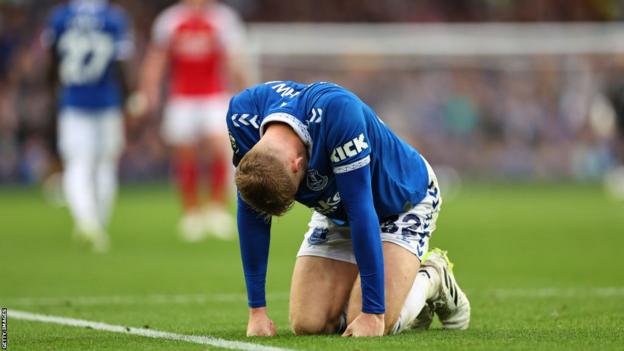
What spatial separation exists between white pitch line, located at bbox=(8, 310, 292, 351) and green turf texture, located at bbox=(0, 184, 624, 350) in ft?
0.39

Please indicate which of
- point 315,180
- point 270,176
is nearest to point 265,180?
Result: point 270,176

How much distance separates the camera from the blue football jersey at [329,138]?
5.43 meters

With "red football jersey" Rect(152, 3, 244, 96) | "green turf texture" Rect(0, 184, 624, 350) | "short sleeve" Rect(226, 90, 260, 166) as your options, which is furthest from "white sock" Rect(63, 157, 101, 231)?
"short sleeve" Rect(226, 90, 260, 166)

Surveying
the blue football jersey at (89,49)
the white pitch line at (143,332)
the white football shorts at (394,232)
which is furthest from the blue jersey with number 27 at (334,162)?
the blue football jersey at (89,49)

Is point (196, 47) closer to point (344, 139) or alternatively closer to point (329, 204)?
point (329, 204)

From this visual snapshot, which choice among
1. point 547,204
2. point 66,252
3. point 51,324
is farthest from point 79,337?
point 547,204

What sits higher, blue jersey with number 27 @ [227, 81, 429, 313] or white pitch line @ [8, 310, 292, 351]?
blue jersey with number 27 @ [227, 81, 429, 313]

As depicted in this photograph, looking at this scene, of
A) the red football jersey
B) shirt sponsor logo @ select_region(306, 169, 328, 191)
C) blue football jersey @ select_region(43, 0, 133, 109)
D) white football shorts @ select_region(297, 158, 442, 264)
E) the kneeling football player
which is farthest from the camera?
the red football jersey

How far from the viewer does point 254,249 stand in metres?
5.94

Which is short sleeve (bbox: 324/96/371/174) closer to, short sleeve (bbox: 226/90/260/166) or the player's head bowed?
the player's head bowed

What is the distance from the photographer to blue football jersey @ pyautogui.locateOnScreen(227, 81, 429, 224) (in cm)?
543

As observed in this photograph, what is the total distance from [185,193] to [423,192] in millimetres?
8340

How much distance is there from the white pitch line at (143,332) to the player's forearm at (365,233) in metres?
0.52

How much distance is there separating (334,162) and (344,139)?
0.37 feet
